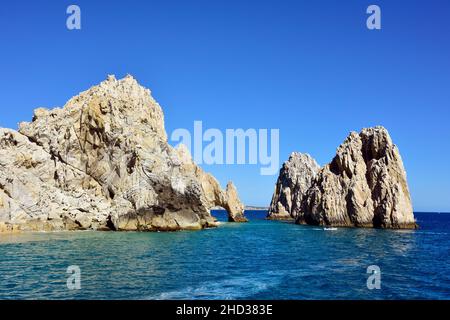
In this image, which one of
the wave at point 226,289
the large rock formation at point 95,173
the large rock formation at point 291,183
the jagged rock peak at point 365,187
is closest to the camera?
the wave at point 226,289

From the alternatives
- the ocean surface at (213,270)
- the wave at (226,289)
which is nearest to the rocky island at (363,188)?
the ocean surface at (213,270)

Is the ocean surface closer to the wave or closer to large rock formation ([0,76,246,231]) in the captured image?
the wave

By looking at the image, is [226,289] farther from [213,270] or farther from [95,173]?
[95,173]

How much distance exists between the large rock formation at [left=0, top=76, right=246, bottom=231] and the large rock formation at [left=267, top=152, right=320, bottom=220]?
92.6 m

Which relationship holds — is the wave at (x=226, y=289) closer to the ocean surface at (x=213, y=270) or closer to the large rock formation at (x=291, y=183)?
the ocean surface at (x=213, y=270)

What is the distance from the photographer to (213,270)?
37.3 meters

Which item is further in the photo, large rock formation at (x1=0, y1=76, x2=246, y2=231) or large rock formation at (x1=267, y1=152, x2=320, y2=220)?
large rock formation at (x1=267, y1=152, x2=320, y2=220)

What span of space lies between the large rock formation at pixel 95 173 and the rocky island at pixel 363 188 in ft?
113

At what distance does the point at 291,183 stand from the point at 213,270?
15336 centimetres

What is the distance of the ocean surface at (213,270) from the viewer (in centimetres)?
2797

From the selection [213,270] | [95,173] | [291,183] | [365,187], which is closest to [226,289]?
[213,270]

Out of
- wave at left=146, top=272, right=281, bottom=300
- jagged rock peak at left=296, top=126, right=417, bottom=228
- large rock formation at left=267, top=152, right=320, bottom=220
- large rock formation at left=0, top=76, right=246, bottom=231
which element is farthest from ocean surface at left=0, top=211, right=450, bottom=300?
large rock formation at left=267, top=152, right=320, bottom=220

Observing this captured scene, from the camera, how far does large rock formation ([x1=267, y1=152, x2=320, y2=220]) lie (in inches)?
7190

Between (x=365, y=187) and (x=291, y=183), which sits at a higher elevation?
(x=291, y=183)
